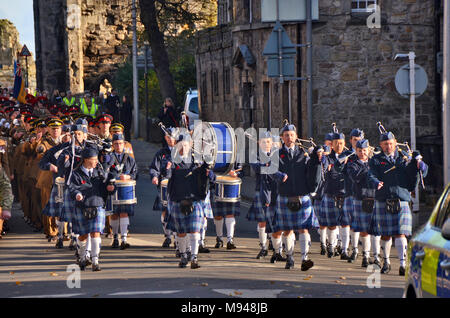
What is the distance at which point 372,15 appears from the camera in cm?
2648

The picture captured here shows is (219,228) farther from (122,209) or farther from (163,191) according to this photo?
(122,209)

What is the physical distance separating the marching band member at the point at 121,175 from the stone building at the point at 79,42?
39.1 metres

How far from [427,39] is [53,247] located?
1344 centimetres

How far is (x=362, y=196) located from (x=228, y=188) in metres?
2.65

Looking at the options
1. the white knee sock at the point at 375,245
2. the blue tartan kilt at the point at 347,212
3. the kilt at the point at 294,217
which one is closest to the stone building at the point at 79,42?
the blue tartan kilt at the point at 347,212

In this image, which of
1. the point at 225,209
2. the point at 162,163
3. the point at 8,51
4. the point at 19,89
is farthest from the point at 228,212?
the point at 8,51

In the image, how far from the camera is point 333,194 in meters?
14.9

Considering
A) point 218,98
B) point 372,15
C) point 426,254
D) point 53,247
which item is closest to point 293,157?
point 53,247

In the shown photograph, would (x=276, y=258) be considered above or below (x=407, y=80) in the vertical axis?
below

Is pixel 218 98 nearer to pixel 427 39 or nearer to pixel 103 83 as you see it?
pixel 427 39

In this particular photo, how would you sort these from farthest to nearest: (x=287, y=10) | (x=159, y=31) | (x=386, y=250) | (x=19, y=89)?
(x=159, y=31) < (x=19, y=89) < (x=287, y=10) < (x=386, y=250)

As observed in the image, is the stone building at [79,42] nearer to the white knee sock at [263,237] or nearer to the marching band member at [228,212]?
the marching band member at [228,212]

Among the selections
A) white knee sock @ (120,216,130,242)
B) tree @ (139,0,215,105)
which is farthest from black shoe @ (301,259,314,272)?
tree @ (139,0,215,105)

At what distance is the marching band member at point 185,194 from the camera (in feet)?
Answer: 44.1
